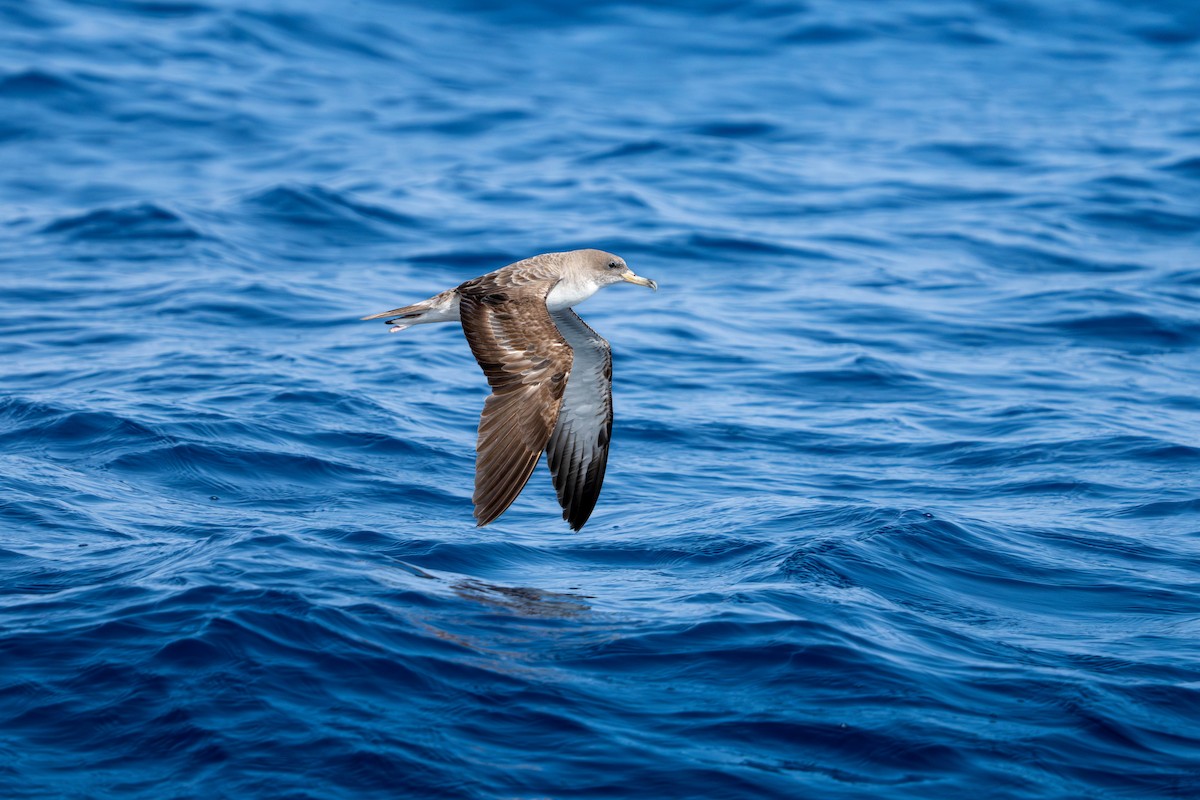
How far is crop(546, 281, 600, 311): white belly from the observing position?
7.82m

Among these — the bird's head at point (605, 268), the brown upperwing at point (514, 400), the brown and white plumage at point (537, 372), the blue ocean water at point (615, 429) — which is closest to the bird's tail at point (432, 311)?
the brown and white plumage at point (537, 372)

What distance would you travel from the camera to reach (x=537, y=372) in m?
6.98

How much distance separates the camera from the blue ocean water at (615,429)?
219 inches

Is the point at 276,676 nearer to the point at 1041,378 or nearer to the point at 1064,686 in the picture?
the point at 1064,686

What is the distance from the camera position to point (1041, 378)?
11258 millimetres

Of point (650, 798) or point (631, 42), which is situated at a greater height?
point (631, 42)

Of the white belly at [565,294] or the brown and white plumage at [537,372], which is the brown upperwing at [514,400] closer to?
the brown and white plumage at [537,372]

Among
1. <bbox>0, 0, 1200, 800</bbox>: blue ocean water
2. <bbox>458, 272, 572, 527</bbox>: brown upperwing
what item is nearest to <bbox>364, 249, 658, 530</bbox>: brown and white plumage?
<bbox>458, 272, 572, 527</bbox>: brown upperwing

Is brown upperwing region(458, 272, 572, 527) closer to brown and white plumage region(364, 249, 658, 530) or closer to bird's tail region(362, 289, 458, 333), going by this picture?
brown and white plumage region(364, 249, 658, 530)

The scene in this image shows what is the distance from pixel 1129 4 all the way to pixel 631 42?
916 cm

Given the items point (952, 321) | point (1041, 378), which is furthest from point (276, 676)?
point (952, 321)

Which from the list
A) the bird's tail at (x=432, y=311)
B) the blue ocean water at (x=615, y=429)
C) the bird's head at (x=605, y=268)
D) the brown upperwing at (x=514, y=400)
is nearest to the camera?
the blue ocean water at (x=615, y=429)

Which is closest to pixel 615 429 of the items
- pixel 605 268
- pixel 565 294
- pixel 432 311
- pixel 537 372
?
pixel 605 268

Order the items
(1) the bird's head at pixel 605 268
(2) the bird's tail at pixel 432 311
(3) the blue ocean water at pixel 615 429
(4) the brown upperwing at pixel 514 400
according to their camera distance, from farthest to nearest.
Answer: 1. (1) the bird's head at pixel 605 268
2. (2) the bird's tail at pixel 432 311
3. (4) the brown upperwing at pixel 514 400
4. (3) the blue ocean water at pixel 615 429
